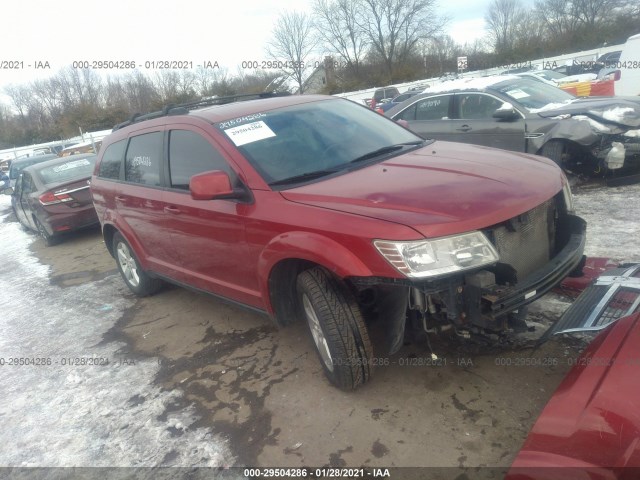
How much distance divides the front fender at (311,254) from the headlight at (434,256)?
0.19 meters

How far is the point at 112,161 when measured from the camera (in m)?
5.21

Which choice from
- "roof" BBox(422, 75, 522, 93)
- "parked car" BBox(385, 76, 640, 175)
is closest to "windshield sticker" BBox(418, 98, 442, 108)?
"parked car" BBox(385, 76, 640, 175)

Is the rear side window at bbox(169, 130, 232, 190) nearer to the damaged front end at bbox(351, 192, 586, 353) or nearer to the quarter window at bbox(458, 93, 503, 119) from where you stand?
the damaged front end at bbox(351, 192, 586, 353)

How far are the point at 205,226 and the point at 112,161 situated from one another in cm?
215

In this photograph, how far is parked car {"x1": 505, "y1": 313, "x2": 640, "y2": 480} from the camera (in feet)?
4.97

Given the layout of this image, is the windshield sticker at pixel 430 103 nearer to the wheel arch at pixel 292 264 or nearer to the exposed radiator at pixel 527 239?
the exposed radiator at pixel 527 239

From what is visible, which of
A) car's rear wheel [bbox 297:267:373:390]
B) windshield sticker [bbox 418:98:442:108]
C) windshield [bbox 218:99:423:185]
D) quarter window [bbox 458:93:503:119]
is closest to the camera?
car's rear wheel [bbox 297:267:373:390]

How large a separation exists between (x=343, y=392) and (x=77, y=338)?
3.01 meters

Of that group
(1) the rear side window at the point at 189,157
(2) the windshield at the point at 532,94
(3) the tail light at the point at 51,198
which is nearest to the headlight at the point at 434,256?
(1) the rear side window at the point at 189,157

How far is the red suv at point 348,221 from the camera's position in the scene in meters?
2.53

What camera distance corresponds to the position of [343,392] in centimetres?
316

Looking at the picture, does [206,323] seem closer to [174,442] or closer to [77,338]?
[77,338]

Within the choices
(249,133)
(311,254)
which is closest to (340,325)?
(311,254)

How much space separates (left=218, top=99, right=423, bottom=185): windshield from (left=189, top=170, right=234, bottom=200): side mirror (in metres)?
0.28
